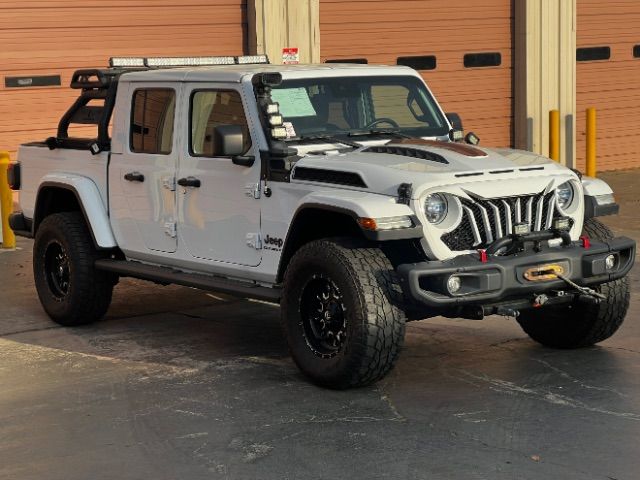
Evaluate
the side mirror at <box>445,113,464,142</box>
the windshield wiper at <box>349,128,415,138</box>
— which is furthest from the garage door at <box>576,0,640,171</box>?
the windshield wiper at <box>349,128,415,138</box>

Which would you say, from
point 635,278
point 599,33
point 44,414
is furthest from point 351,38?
point 44,414

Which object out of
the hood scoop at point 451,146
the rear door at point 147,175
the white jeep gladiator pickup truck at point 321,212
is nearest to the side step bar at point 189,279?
the white jeep gladiator pickup truck at point 321,212

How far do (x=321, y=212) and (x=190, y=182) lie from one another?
3.97ft

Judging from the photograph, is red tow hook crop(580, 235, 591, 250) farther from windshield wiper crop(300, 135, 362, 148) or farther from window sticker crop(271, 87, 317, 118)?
window sticker crop(271, 87, 317, 118)

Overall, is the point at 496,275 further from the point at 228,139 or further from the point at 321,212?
the point at 228,139

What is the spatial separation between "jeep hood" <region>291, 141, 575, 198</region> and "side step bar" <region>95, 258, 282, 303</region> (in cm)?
71

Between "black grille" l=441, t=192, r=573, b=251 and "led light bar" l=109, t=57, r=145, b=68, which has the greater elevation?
"led light bar" l=109, t=57, r=145, b=68

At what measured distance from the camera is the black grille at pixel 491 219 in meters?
7.34

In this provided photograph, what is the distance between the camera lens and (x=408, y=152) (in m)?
7.78

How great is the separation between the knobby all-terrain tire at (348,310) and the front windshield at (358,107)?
1044 millimetres

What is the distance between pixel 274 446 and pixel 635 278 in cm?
524

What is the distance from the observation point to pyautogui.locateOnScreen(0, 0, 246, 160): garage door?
1473 cm

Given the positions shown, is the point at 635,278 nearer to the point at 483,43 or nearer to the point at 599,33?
the point at 483,43

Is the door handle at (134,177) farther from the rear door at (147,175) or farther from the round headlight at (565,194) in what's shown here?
the round headlight at (565,194)
